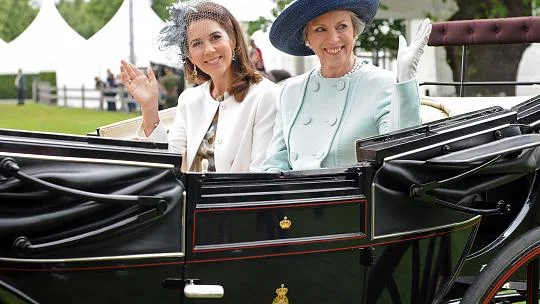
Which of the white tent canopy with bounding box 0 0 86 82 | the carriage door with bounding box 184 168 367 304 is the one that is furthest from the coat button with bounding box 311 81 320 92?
the white tent canopy with bounding box 0 0 86 82

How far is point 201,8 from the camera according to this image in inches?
123

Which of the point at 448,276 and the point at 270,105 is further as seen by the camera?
the point at 270,105

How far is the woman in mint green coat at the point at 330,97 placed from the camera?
9.16 feet

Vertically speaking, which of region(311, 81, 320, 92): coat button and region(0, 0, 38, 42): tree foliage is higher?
region(0, 0, 38, 42): tree foliage

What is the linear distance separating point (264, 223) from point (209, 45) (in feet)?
3.36

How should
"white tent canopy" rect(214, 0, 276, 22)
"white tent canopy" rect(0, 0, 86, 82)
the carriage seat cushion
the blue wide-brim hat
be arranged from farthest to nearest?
"white tent canopy" rect(0, 0, 86, 82)
"white tent canopy" rect(214, 0, 276, 22)
the carriage seat cushion
the blue wide-brim hat

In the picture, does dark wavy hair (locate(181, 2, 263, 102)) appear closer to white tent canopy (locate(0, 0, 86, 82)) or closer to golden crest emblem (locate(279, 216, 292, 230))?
golden crest emblem (locate(279, 216, 292, 230))

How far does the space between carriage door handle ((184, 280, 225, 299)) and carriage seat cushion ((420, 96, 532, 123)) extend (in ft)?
5.37

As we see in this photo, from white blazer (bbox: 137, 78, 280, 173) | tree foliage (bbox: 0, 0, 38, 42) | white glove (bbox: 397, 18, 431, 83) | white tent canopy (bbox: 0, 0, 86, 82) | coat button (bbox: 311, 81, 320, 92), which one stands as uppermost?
tree foliage (bbox: 0, 0, 38, 42)

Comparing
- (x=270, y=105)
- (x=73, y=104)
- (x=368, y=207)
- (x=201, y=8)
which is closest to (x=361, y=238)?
(x=368, y=207)

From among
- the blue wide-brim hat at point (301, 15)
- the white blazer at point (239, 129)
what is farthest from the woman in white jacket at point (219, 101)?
the blue wide-brim hat at point (301, 15)

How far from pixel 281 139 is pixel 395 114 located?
1.59 feet

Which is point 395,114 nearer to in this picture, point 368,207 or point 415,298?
point 368,207

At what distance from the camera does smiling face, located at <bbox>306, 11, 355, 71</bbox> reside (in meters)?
2.83
